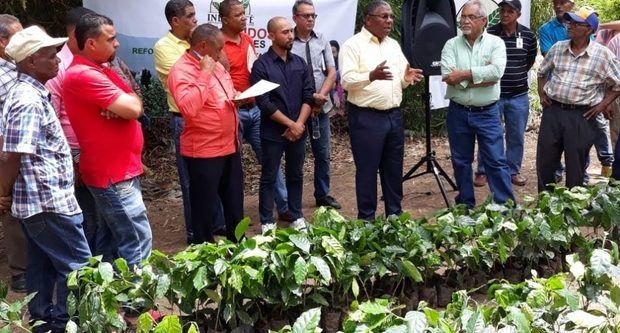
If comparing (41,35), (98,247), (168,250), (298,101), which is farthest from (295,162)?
(41,35)

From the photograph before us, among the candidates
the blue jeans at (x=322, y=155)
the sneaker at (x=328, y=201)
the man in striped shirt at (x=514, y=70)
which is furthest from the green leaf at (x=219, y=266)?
the man in striped shirt at (x=514, y=70)

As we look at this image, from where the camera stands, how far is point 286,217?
20.4 feet

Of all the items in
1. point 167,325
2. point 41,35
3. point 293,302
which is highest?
point 41,35

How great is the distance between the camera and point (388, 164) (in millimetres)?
5719

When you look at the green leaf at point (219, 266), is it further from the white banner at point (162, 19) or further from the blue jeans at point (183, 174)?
the white banner at point (162, 19)

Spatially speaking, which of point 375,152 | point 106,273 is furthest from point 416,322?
point 375,152

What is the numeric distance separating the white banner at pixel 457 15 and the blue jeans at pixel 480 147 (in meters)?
→ 2.01

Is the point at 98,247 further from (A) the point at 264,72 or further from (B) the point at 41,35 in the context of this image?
(A) the point at 264,72

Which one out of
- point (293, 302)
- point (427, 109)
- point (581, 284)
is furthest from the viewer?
point (427, 109)

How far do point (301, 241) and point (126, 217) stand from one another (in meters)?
1.05

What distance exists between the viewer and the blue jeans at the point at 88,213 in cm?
444

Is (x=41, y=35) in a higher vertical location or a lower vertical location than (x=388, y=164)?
higher

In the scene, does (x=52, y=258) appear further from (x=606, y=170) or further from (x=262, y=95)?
(x=606, y=170)

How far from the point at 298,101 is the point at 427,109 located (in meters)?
1.60
